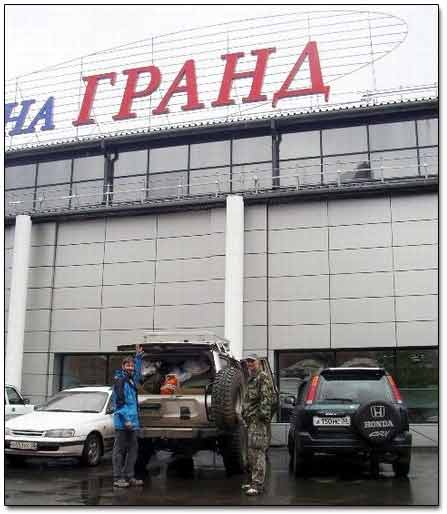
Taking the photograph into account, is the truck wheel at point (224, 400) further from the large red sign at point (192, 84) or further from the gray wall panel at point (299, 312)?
the large red sign at point (192, 84)

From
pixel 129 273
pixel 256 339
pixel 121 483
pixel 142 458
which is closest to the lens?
Result: pixel 121 483

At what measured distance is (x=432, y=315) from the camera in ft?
51.0

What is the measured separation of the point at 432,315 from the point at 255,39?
38.2 feet

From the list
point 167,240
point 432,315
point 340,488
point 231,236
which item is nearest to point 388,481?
point 340,488

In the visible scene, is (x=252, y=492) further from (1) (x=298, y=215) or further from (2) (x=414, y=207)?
(2) (x=414, y=207)

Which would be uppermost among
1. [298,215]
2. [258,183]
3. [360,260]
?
[258,183]

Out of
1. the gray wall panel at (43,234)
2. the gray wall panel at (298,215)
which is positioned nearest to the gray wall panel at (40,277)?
the gray wall panel at (43,234)

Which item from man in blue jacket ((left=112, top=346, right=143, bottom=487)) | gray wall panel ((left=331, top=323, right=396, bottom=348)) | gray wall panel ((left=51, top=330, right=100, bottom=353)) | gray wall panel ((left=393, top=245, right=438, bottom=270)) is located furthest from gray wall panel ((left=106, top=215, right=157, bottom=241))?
man in blue jacket ((left=112, top=346, right=143, bottom=487))

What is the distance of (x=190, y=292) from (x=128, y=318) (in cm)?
213

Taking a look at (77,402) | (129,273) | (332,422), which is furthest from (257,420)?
(129,273)

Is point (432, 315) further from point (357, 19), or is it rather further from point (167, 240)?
point (357, 19)

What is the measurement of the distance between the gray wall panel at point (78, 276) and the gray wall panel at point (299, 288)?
18.3 feet

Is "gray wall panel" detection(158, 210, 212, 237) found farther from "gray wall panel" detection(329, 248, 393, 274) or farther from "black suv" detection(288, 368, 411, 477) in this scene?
"black suv" detection(288, 368, 411, 477)

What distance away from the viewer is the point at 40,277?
18766mm
